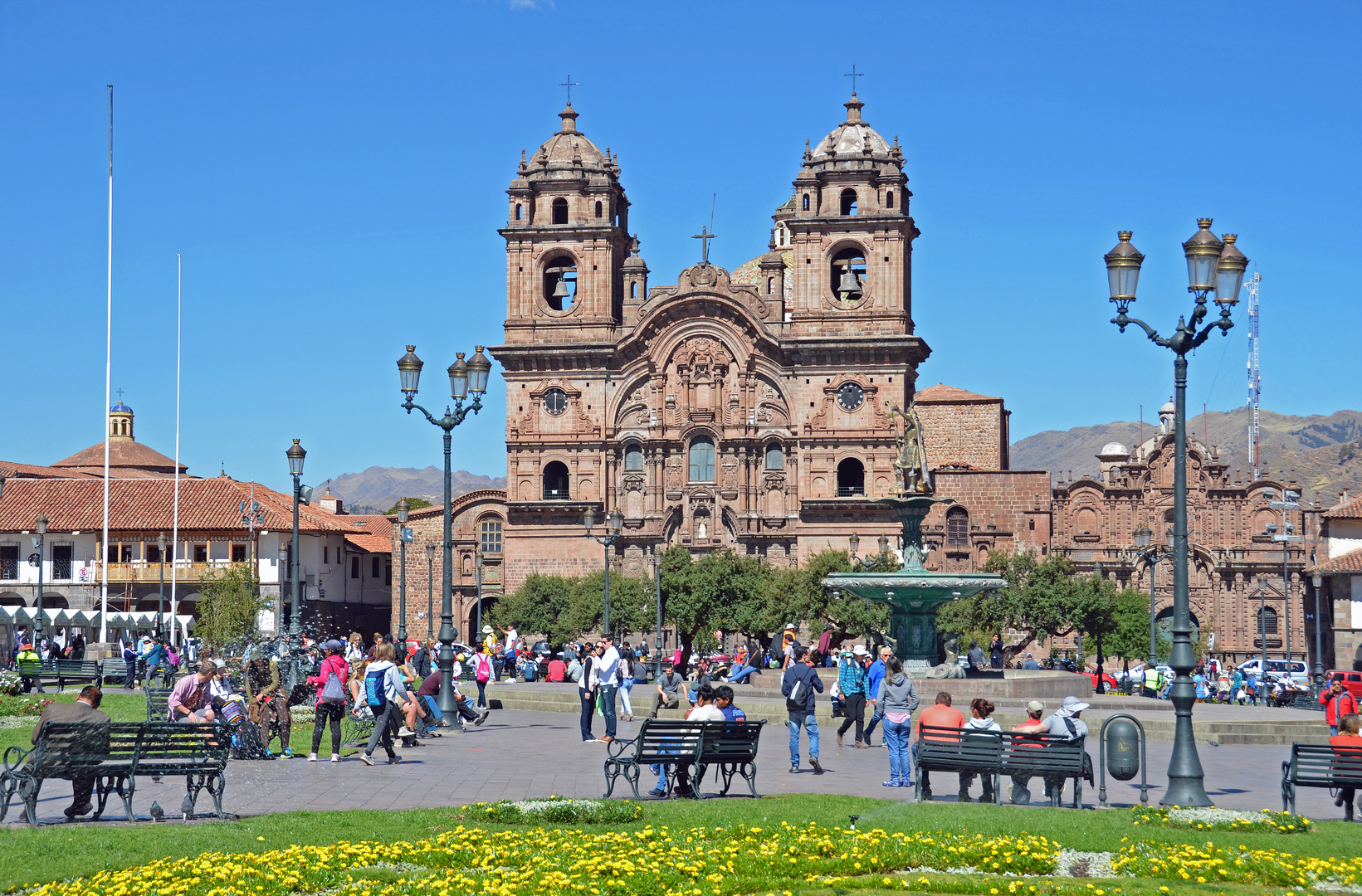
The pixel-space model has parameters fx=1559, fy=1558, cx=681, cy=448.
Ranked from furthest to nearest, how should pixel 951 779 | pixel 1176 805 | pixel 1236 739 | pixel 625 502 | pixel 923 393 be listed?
1. pixel 923 393
2. pixel 625 502
3. pixel 1236 739
4. pixel 951 779
5. pixel 1176 805

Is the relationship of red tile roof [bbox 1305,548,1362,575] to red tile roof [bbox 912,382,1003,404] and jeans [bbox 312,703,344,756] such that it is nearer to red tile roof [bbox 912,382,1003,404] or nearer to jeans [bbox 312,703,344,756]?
red tile roof [bbox 912,382,1003,404]

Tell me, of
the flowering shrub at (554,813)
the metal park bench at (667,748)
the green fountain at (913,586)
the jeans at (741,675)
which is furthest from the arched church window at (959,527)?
the flowering shrub at (554,813)

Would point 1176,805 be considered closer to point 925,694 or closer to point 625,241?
point 925,694

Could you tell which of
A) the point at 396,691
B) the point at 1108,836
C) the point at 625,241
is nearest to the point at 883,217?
the point at 625,241

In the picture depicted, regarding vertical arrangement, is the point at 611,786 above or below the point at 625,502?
below

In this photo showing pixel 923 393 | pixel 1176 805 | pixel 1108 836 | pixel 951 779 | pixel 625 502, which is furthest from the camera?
pixel 923 393

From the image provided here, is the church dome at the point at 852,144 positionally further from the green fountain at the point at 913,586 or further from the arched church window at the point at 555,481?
the green fountain at the point at 913,586

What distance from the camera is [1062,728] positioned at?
A: 1375 centimetres

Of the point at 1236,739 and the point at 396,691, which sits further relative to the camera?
the point at 1236,739

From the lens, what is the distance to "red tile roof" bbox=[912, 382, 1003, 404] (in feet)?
220

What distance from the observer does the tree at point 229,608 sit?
145ft

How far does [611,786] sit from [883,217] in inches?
1812

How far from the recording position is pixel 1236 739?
21547 mm

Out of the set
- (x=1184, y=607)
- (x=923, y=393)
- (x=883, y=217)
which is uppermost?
(x=883, y=217)
